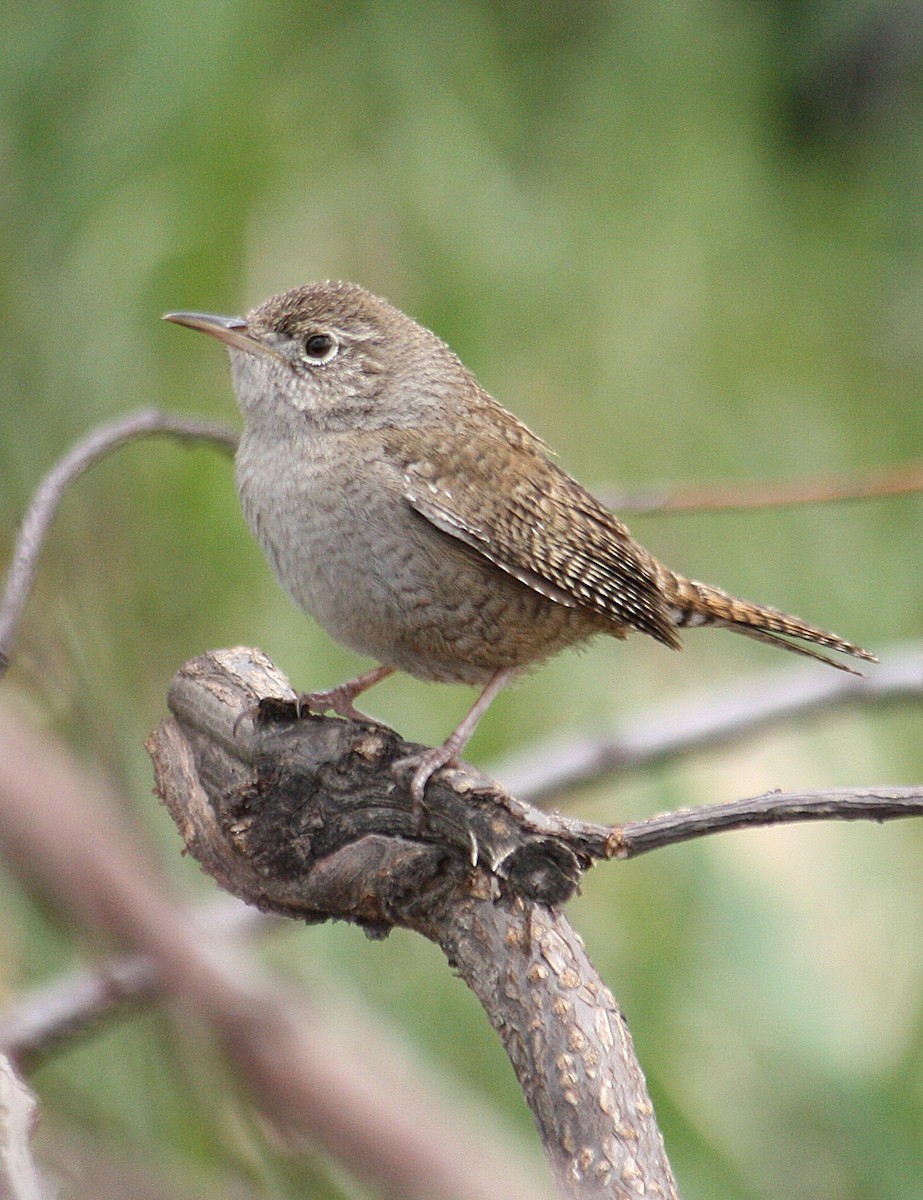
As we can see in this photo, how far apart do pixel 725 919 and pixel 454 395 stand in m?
1.52

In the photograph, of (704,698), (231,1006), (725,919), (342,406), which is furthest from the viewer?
(704,698)

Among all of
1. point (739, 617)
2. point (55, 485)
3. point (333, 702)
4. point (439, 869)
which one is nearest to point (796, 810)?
point (439, 869)

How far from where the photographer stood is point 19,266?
3.85 meters

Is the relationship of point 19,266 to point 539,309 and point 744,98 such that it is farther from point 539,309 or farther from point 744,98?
point 744,98

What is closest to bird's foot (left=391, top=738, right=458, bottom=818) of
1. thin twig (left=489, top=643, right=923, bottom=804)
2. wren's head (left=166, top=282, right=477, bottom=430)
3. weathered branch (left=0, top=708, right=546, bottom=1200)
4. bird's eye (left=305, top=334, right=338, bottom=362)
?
wren's head (left=166, top=282, right=477, bottom=430)

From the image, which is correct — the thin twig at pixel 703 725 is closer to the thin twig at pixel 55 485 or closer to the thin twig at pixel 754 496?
the thin twig at pixel 754 496

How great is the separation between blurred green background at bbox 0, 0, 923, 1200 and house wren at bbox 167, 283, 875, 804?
0.30m

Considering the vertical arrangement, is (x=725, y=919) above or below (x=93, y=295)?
below

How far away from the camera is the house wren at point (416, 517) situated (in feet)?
8.29

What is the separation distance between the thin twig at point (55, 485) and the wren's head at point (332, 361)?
1.00 feet

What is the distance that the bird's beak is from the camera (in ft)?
9.05

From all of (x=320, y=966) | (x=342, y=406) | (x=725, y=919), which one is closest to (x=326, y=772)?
(x=342, y=406)

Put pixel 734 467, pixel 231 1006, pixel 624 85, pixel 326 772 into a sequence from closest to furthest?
pixel 231 1006 < pixel 326 772 < pixel 734 467 < pixel 624 85

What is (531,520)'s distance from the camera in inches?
108
